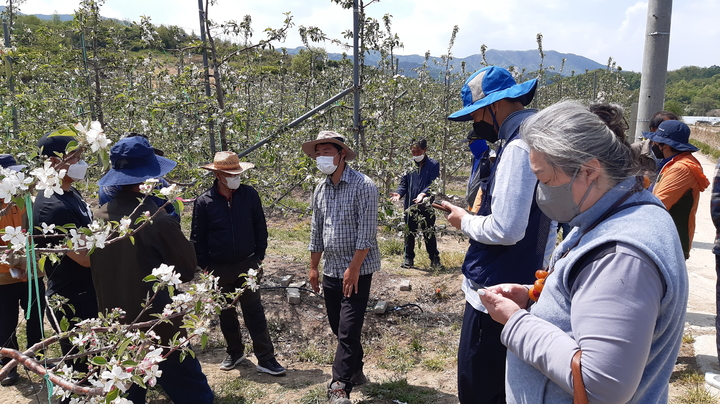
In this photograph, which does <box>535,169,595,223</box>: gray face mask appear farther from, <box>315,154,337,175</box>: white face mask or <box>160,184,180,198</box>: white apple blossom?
<box>315,154,337,175</box>: white face mask

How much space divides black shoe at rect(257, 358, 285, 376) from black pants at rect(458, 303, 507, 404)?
7.19 feet

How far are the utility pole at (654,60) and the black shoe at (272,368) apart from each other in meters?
3.69

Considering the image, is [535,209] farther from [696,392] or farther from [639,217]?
[696,392]

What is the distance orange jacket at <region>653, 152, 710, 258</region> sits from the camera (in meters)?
3.66

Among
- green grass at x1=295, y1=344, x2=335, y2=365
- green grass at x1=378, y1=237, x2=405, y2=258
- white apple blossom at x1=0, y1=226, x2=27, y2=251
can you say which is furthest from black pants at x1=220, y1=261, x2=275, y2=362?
green grass at x1=378, y1=237, x2=405, y2=258

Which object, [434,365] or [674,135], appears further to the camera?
[434,365]

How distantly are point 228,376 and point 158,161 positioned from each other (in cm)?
208

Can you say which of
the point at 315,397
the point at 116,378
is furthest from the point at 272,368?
the point at 116,378

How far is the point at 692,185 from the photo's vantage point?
3.67 m

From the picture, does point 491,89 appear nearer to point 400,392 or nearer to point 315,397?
point 400,392

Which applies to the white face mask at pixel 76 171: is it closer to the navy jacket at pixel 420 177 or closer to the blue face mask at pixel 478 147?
the blue face mask at pixel 478 147

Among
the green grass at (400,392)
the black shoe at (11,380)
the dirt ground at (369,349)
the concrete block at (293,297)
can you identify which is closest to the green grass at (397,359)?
the dirt ground at (369,349)

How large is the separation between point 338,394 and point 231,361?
140cm

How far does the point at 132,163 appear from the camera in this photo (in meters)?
2.90
